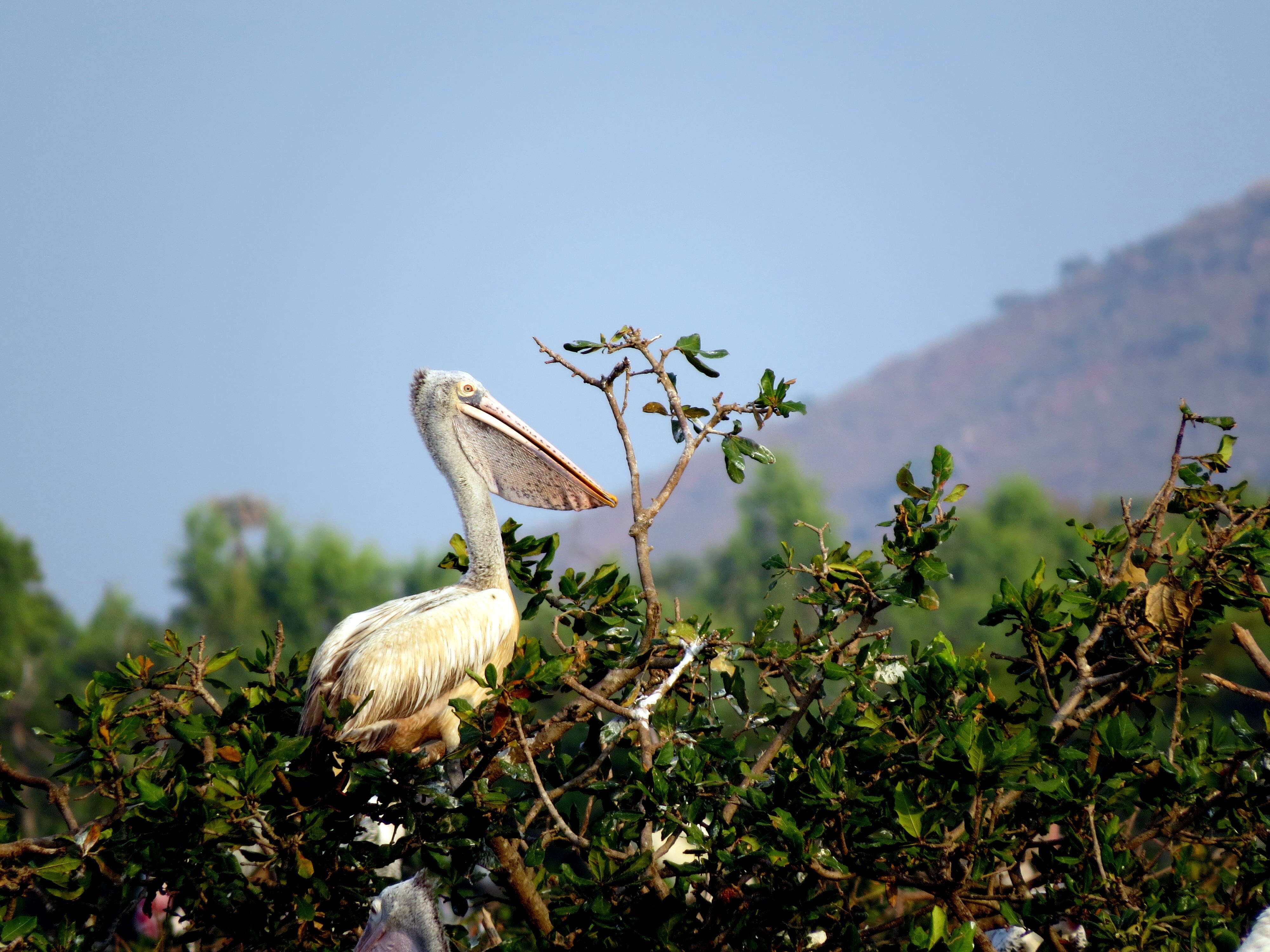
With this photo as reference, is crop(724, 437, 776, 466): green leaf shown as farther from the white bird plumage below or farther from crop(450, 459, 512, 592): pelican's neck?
the white bird plumage below

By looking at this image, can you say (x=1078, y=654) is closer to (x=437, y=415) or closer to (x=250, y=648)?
(x=437, y=415)

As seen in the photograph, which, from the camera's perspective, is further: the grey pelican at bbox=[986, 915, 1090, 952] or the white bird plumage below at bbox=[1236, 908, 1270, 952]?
the grey pelican at bbox=[986, 915, 1090, 952]

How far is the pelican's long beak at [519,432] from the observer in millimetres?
5703

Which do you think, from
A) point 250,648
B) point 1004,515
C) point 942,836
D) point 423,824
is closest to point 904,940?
point 942,836

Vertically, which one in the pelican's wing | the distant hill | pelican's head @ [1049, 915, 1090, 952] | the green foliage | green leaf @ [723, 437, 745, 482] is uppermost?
green leaf @ [723, 437, 745, 482]

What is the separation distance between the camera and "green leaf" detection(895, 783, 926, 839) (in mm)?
3264

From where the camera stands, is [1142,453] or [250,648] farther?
[1142,453]

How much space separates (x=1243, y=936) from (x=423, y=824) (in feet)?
9.13

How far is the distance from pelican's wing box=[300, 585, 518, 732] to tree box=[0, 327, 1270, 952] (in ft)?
0.78

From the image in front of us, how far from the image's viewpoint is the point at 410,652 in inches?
188

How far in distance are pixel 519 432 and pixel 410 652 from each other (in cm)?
136

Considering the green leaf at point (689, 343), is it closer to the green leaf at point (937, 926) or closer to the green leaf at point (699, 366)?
the green leaf at point (699, 366)

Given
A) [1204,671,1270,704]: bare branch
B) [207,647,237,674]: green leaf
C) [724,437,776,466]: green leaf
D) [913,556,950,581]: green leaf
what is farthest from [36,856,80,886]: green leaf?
[1204,671,1270,704]: bare branch

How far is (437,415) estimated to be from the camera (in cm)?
574
